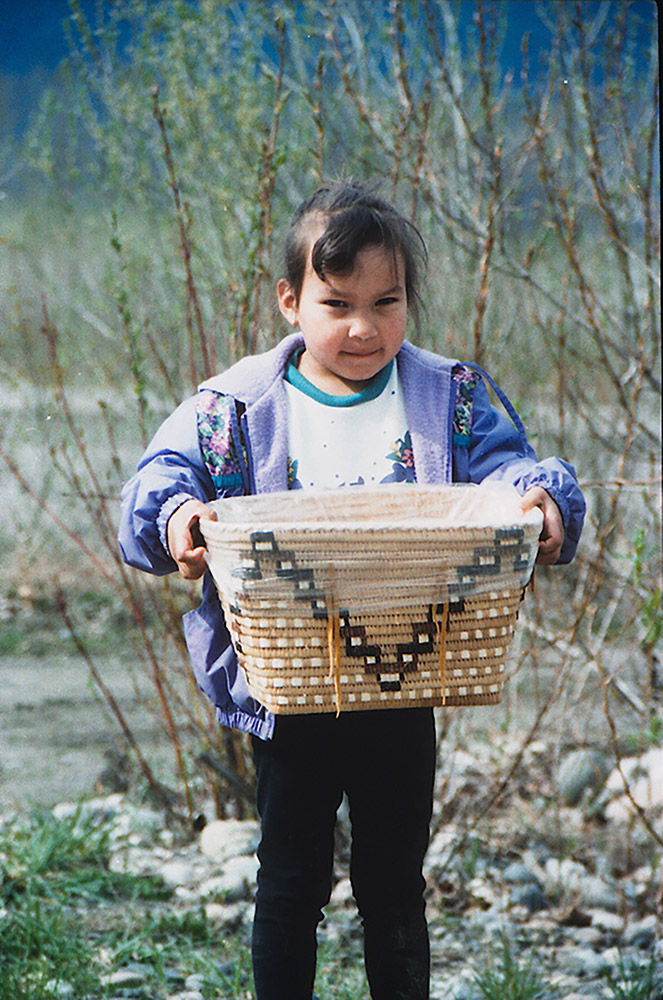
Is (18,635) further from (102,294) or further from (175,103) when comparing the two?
(175,103)

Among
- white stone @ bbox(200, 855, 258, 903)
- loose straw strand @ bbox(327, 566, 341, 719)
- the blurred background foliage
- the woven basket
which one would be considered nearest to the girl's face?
the woven basket

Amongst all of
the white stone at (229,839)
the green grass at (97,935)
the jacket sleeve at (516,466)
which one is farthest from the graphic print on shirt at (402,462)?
the white stone at (229,839)

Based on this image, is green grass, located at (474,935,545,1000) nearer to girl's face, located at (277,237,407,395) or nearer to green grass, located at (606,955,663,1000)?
green grass, located at (606,955,663,1000)

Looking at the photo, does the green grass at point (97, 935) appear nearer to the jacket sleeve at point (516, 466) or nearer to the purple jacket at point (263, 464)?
the purple jacket at point (263, 464)

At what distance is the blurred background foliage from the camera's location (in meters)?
2.98

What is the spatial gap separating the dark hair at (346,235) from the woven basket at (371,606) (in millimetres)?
484

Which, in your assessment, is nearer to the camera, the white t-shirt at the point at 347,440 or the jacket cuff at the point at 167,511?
the jacket cuff at the point at 167,511

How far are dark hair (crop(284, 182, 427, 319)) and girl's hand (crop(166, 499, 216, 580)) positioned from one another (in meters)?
0.46

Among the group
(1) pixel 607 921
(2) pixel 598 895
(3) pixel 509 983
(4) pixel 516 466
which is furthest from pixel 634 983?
(4) pixel 516 466

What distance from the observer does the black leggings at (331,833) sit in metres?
1.78

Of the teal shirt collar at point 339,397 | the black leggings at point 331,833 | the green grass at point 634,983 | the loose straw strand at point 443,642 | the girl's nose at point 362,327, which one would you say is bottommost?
the green grass at point 634,983

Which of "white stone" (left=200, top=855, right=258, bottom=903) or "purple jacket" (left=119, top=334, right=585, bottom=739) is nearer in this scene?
"purple jacket" (left=119, top=334, right=585, bottom=739)

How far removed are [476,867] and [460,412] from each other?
1699 millimetres

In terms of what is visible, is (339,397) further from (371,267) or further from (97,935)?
(97,935)
